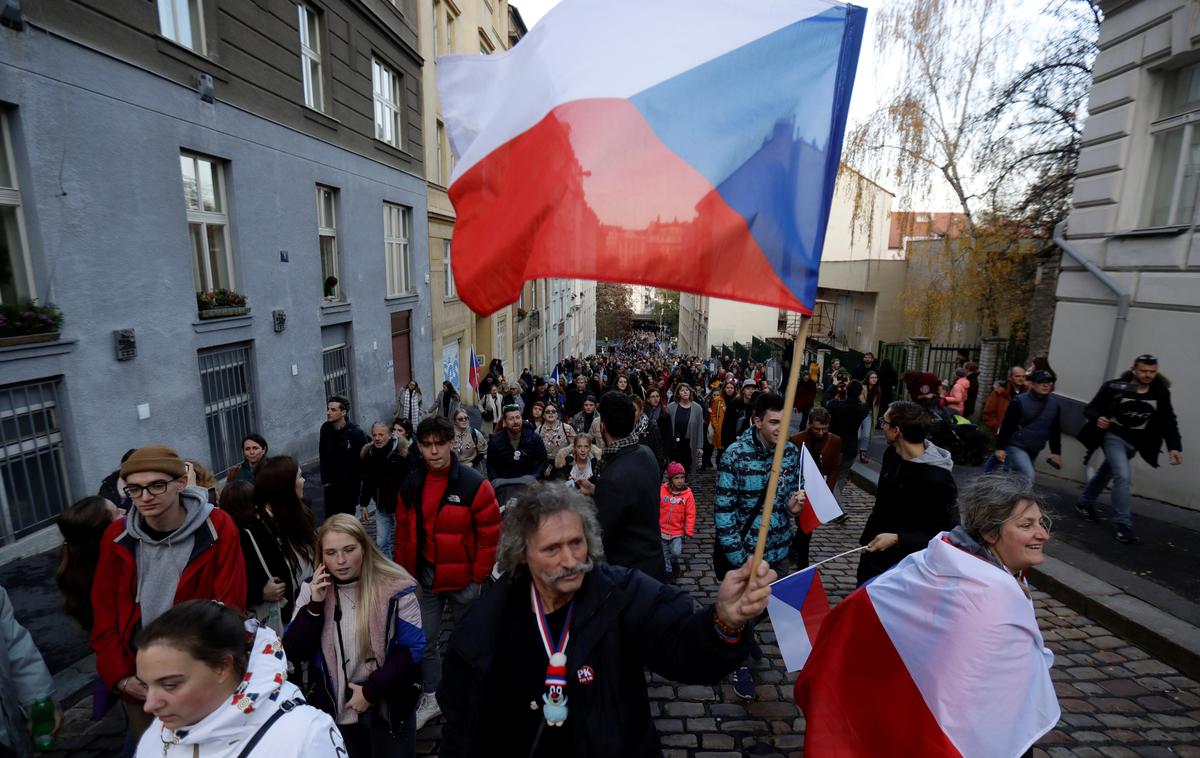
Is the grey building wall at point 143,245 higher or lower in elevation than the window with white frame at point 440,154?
lower

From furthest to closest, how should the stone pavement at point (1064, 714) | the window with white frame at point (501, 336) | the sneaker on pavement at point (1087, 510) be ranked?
the window with white frame at point (501, 336) → the sneaker on pavement at point (1087, 510) → the stone pavement at point (1064, 714)

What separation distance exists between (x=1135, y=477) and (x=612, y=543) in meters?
8.53

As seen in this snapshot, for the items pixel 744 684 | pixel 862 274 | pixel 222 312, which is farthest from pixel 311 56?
pixel 862 274

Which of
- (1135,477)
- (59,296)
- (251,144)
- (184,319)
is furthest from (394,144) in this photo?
(1135,477)

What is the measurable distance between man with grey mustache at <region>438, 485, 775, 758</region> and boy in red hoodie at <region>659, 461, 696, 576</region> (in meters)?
3.64

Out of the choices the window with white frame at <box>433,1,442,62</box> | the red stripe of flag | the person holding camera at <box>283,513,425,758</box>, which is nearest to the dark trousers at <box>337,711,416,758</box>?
the person holding camera at <box>283,513,425,758</box>

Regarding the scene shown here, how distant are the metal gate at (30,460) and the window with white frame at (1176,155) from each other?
13645mm

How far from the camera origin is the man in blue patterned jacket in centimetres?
392

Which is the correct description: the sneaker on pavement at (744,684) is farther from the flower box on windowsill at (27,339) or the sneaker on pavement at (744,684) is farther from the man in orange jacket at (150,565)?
the flower box on windowsill at (27,339)

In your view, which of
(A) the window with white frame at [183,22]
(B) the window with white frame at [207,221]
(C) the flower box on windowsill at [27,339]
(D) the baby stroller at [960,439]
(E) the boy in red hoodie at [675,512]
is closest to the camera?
(E) the boy in red hoodie at [675,512]

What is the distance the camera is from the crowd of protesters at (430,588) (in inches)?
68.5

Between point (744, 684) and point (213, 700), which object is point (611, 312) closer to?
point (744, 684)

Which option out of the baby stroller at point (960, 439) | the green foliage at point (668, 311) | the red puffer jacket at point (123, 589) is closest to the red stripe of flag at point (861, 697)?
the red puffer jacket at point (123, 589)

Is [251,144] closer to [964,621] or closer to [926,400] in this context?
[964,621]
